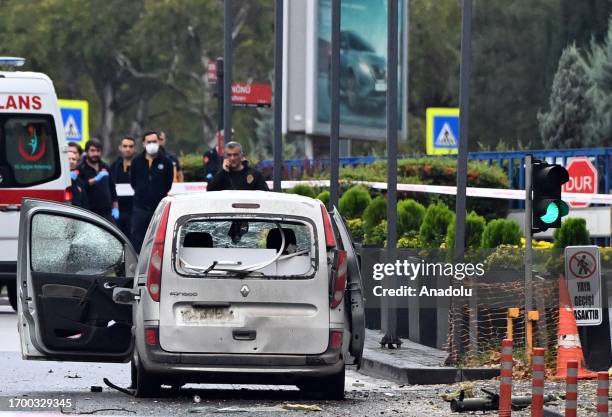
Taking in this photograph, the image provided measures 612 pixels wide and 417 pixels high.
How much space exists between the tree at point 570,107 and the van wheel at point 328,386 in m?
37.4

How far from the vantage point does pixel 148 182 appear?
25.0 meters

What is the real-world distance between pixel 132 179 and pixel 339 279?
1072cm

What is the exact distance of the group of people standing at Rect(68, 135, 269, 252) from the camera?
2095 cm

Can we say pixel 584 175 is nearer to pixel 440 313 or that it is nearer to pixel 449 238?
pixel 449 238

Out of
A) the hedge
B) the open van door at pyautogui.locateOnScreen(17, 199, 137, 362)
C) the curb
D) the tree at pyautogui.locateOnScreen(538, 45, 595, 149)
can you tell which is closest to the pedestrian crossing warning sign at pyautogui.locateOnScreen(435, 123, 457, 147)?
the hedge

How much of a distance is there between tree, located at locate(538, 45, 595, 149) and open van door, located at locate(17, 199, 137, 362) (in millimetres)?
37387

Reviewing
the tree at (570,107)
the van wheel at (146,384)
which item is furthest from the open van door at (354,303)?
the tree at (570,107)

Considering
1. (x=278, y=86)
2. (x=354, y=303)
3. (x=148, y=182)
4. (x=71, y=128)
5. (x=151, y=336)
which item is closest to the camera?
(x=151, y=336)

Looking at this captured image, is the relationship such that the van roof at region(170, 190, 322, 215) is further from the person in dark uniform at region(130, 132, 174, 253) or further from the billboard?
the billboard

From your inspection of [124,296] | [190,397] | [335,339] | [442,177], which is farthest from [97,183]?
[335,339]

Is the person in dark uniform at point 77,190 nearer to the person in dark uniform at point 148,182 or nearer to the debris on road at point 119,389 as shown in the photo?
the person in dark uniform at point 148,182

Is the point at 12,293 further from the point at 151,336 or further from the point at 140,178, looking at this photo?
the point at 151,336

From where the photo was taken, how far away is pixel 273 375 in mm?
14625

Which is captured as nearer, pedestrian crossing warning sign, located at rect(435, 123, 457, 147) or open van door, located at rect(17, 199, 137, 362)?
open van door, located at rect(17, 199, 137, 362)
